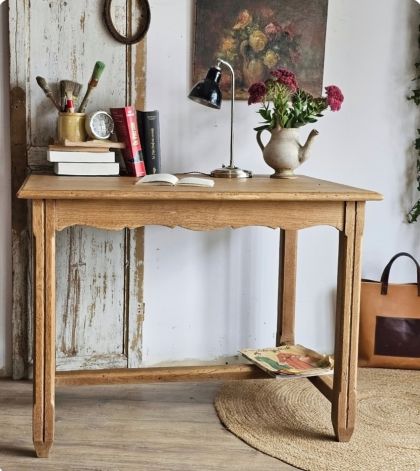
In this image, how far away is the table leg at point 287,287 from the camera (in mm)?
2732

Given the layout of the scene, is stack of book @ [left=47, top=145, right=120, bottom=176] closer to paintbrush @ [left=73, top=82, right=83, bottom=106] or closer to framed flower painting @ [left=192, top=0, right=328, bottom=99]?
paintbrush @ [left=73, top=82, right=83, bottom=106]

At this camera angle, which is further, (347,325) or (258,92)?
(258,92)

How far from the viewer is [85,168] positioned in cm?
241

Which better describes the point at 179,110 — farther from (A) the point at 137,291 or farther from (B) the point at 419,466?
(B) the point at 419,466

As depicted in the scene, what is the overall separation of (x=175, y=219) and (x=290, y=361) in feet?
2.41

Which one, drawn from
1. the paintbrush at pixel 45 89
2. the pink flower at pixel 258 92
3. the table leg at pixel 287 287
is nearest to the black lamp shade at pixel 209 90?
the pink flower at pixel 258 92

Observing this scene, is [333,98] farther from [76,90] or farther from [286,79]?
[76,90]

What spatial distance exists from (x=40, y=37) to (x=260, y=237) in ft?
3.71

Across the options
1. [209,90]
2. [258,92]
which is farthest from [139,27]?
[258,92]

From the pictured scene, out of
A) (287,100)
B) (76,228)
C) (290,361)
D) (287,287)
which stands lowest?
(290,361)

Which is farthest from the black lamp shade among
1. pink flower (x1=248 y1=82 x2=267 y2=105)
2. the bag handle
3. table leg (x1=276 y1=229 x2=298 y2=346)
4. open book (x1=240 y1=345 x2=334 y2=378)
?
the bag handle

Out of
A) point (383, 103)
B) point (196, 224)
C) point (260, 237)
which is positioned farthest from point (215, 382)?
point (383, 103)

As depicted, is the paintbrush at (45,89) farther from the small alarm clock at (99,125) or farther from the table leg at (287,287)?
the table leg at (287,287)

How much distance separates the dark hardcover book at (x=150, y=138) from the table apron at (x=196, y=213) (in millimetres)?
521
